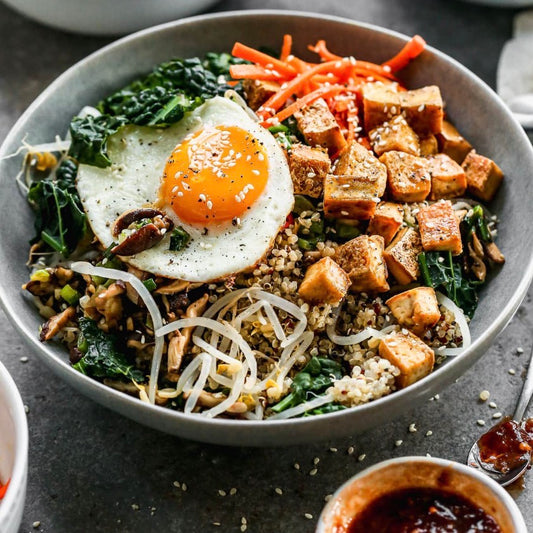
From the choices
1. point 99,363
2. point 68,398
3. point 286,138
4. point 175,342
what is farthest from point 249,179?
point 68,398

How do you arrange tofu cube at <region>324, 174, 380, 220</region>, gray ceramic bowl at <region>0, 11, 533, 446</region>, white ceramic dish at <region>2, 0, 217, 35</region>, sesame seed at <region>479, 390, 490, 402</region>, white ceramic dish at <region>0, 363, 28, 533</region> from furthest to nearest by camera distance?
white ceramic dish at <region>2, 0, 217, 35</region> → sesame seed at <region>479, 390, 490, 402</region> → tofu cube at <region>324, 174, 380, 220</region> → gray ceramic bowl at <region>0, 11, 533, 446</region> → white ceramic dish at <region>0, 363, 28, 533</region>

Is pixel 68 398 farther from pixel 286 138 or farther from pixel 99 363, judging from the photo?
pixel 286 138

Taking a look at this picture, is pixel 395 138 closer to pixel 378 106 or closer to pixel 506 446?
A: pixel 378 106

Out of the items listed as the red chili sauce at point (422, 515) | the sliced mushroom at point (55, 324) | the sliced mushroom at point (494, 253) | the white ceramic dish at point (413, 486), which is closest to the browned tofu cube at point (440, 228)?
the sliced mushroom at point (494, 253)

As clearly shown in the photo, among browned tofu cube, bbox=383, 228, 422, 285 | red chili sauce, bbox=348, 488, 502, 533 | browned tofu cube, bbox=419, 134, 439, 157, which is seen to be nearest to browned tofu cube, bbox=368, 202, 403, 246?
browned tofu cube, bbox=383, 228, 422, 285

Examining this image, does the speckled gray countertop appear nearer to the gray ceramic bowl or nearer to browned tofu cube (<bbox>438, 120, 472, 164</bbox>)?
the gray ceramic bowl

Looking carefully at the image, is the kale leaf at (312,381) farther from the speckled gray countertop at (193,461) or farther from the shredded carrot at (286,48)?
the shredded carrot at (286,48)
